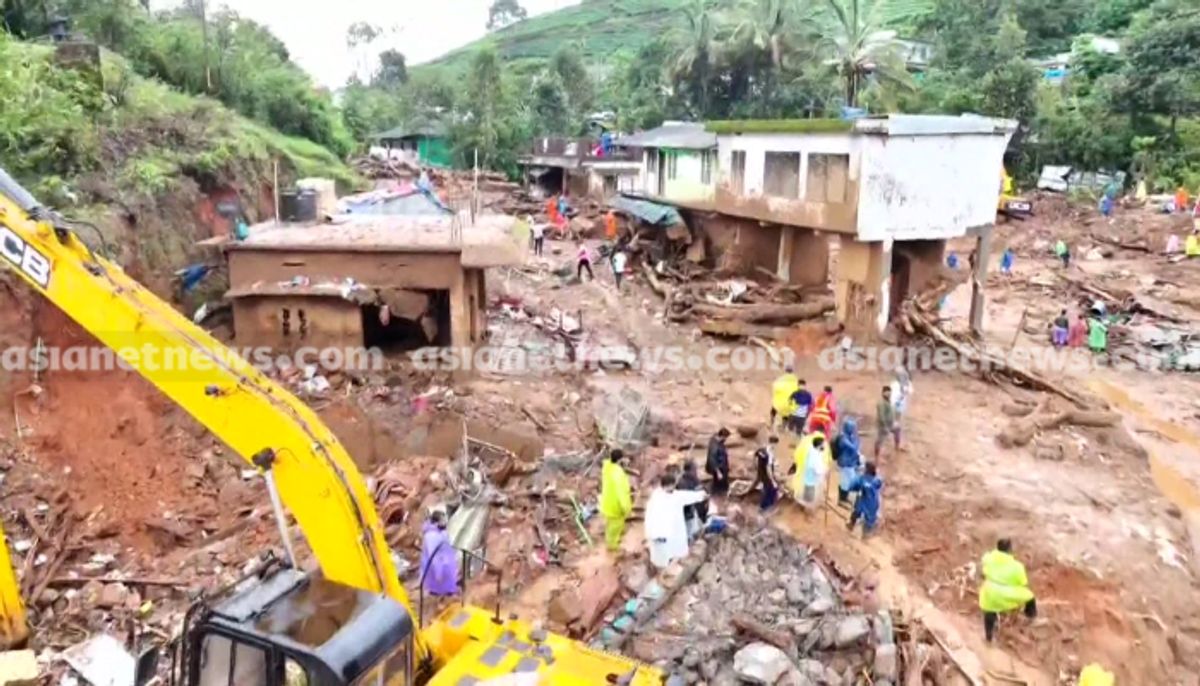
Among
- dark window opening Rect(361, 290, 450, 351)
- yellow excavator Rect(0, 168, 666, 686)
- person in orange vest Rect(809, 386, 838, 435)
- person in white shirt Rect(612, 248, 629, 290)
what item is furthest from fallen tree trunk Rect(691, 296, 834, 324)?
yellow excavator Rect(0, 168, 666, 686)

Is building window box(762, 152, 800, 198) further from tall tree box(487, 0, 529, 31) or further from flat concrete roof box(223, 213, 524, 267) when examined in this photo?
tall tree box(487, 0, 529, 31)

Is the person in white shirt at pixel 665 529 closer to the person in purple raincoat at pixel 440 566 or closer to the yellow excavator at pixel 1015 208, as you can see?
the person in purple raincoat at pixel 440 566

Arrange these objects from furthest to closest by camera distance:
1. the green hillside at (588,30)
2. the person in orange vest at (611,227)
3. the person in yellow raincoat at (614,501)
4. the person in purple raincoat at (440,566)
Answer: the green hillside at (588,30), the person in orange vest at (611,227), the person in yellow raincoat at (614,501), the person in purple raincoat at (440,566)

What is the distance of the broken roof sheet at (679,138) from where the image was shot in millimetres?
25752

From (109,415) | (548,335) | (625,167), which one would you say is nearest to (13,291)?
(109,415)

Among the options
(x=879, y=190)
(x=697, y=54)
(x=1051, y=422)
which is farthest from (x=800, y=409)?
(x=697, y=54)

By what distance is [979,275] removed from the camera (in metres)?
21.0

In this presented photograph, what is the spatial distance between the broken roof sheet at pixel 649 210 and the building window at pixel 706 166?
1654mm

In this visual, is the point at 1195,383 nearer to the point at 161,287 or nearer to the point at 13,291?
the point at 161,287

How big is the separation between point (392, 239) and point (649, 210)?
13868 mm

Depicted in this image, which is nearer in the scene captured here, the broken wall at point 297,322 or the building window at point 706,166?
the broken wall at point 297,322

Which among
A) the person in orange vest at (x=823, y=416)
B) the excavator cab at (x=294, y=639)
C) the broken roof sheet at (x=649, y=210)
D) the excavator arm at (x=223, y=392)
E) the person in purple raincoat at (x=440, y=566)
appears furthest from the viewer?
the broken roof sheet at (x=649, y=210)

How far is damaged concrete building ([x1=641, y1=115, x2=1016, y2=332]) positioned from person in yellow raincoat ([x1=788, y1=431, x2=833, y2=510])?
886 cm

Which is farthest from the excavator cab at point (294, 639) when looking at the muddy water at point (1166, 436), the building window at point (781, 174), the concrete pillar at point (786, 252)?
the concrete pillar at point (786, 252)
